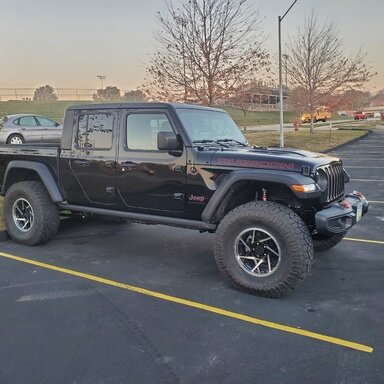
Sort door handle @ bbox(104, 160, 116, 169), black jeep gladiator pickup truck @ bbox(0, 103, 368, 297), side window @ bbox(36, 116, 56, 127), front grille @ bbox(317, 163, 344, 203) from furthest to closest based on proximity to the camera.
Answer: side window @ bbox(36, 116, 56, 127) → door handle @ bbox(104, 160, 116, 169) → front grille @ bbox(317, 163, 344, 203) → black jeep gladiator pickup truck @ bbox(0, 103, 368, 297)

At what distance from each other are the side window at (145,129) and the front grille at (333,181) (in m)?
1.72

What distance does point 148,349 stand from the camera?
10.8 feet

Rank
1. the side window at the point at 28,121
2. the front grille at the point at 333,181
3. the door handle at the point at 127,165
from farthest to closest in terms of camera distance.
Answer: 1. the side window at the point at 28,121
2. the door handle at the point at 127,165
3. the front grille at the point at 333,181

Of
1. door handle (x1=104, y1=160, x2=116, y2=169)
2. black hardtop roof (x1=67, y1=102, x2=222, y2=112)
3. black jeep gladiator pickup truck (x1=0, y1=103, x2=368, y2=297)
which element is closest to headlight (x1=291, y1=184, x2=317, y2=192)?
black jeep gladiator pickup truck (x1=0, y1=103, x2=368, y2=297)

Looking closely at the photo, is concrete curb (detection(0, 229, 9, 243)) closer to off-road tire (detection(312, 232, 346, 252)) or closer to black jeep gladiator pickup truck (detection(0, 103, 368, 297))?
black jeep gladiator pickup truck (detection(0, 103, 368, 297))

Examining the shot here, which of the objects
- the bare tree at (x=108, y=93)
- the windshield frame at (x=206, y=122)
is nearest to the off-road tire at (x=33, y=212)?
the windshield frame at (x=206, y=122)

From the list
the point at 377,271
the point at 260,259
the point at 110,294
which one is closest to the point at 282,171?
the point at 260,259

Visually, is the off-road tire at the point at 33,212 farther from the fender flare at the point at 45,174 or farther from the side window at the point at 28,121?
A: the side window at the point at 28,121

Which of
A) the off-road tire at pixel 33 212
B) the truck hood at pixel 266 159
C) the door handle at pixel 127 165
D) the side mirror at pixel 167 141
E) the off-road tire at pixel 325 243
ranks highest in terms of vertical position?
the side mirror at pixel 167 141

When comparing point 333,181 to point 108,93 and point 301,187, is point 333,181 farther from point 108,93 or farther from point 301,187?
point 108,93

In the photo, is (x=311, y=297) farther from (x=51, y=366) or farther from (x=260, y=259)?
(x=51, y=366)

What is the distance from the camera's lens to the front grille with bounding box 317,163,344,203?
4.41m

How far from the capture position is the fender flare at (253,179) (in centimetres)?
411

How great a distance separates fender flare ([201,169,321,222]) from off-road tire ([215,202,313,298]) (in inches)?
7.5
